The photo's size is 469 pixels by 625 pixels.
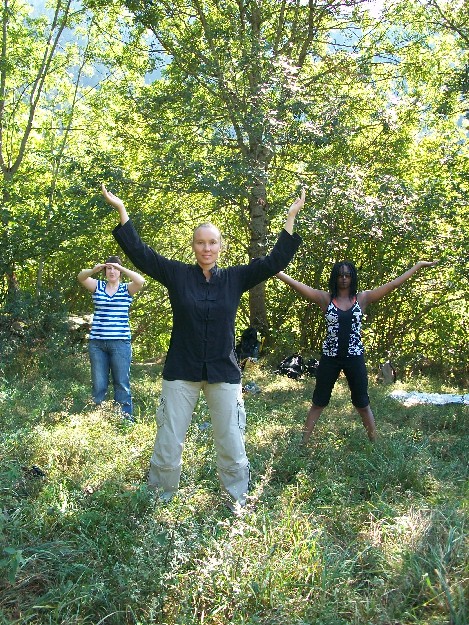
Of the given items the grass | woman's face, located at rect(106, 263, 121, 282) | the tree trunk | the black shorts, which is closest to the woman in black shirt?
the grass

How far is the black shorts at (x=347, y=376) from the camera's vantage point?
5.34 m

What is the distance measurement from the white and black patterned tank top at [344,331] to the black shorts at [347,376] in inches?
2.5

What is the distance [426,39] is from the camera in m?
10.9

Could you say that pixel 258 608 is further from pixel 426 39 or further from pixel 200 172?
pixel 426 39

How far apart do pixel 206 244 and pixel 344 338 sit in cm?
201

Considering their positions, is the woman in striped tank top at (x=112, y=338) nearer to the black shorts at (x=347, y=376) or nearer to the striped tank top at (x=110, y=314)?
the striped tank top at (x=110, y=314)

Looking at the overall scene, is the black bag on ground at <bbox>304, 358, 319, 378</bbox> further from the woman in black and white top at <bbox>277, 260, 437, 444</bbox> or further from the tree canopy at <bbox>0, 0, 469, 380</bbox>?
the woman in black and white top at <bbox>277, 260, 437, 444</bbox>

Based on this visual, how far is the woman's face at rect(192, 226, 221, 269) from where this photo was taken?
147 inches

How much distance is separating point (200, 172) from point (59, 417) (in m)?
4.35

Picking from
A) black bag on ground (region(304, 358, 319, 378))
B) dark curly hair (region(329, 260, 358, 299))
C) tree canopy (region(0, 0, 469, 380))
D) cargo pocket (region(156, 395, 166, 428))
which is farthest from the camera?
black bag on ground (region(304, 358, 319, 378))

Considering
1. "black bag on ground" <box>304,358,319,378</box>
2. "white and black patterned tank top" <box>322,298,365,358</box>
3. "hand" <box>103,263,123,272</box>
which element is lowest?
"black bag on ground" <box>304,358,319,378</box>

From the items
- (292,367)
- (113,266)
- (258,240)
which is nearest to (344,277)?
(113,266)

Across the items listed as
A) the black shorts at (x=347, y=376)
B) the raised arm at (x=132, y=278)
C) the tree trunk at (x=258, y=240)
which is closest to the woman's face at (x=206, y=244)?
the black shorts at (x=347, y=376)

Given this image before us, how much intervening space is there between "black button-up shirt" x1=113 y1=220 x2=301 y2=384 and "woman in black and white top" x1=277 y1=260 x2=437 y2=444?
1531mm
